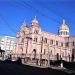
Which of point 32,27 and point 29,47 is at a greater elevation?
point 32,27

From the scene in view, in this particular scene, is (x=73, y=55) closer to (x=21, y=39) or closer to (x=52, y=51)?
(x=52, y=51)

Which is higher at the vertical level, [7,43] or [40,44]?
[7,43]

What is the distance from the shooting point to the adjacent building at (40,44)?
88750mm

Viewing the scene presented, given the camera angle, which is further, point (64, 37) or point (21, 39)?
point (64, 37)

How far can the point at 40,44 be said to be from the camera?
9119cm

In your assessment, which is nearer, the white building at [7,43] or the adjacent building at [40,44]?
the adjacent building at [40,44]

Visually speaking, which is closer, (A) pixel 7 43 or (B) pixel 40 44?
(B) pixel 40 44

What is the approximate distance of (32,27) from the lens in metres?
90.1

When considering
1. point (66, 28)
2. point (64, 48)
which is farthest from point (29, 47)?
point (66, 28)

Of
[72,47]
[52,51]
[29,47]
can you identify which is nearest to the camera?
[29,47]

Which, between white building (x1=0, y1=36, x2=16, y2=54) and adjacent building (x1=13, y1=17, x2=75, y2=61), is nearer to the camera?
adjacent building (x1=13, y1=17, x2=75, y2=61)

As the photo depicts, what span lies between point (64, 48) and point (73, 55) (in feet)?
15.9

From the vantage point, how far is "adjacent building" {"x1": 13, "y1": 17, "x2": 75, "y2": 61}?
8875 centimetres

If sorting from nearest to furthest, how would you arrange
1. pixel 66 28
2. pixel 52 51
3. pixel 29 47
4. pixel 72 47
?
pixel 29 47
pixel 52 51
pixel 72 47
pixel 66 28
